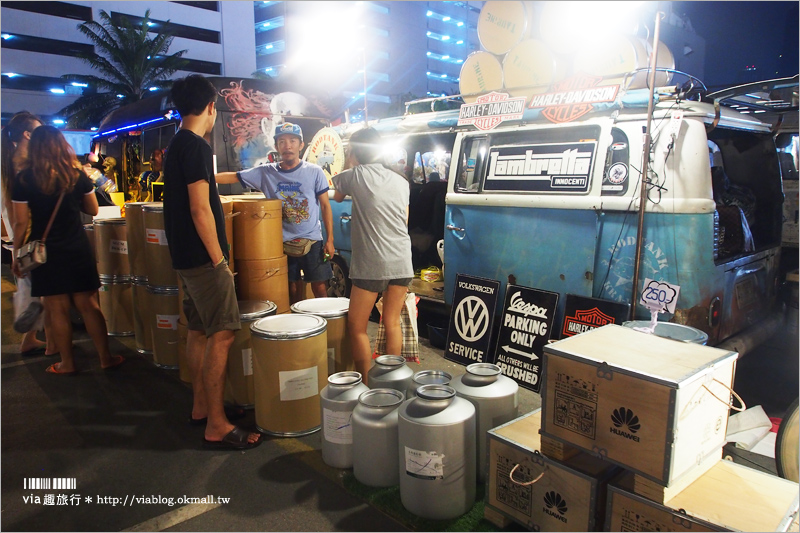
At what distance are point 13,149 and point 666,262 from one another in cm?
530

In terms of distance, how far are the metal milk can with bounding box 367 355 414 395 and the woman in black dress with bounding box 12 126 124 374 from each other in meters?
2.87

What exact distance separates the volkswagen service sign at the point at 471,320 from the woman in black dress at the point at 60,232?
3213mm

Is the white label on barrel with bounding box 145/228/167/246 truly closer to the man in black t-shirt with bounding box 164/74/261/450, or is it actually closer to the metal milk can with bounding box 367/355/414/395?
the man in black t-shirt with bounding box 164/74/261/450

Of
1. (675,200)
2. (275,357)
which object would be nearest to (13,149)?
(275,357)

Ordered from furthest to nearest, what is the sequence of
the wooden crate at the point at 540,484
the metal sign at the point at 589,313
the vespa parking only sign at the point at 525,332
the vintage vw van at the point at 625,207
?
the vespa parking only sign at the point at 525,332
the metal sign at the point at 589,313
the vintage vw van at the point at 625,207
the wooden crate at the point at 540,484

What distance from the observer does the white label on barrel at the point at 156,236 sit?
4246 mm

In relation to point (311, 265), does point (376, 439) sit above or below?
below

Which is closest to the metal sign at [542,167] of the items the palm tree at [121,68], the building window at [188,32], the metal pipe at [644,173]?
the metal pipe at [644,173]

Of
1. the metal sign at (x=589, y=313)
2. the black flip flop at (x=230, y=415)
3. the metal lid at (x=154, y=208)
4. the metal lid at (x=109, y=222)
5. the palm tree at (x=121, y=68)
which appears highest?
the palm tree at (x=121, y=68)

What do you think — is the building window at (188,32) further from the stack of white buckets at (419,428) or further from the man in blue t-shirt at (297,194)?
the stack of white buckets at (419,428)

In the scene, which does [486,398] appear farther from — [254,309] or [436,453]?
[254,309]

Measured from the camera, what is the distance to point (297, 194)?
15.2 ft

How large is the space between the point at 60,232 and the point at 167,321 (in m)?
1.17

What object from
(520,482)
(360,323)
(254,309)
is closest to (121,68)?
(254,309)
